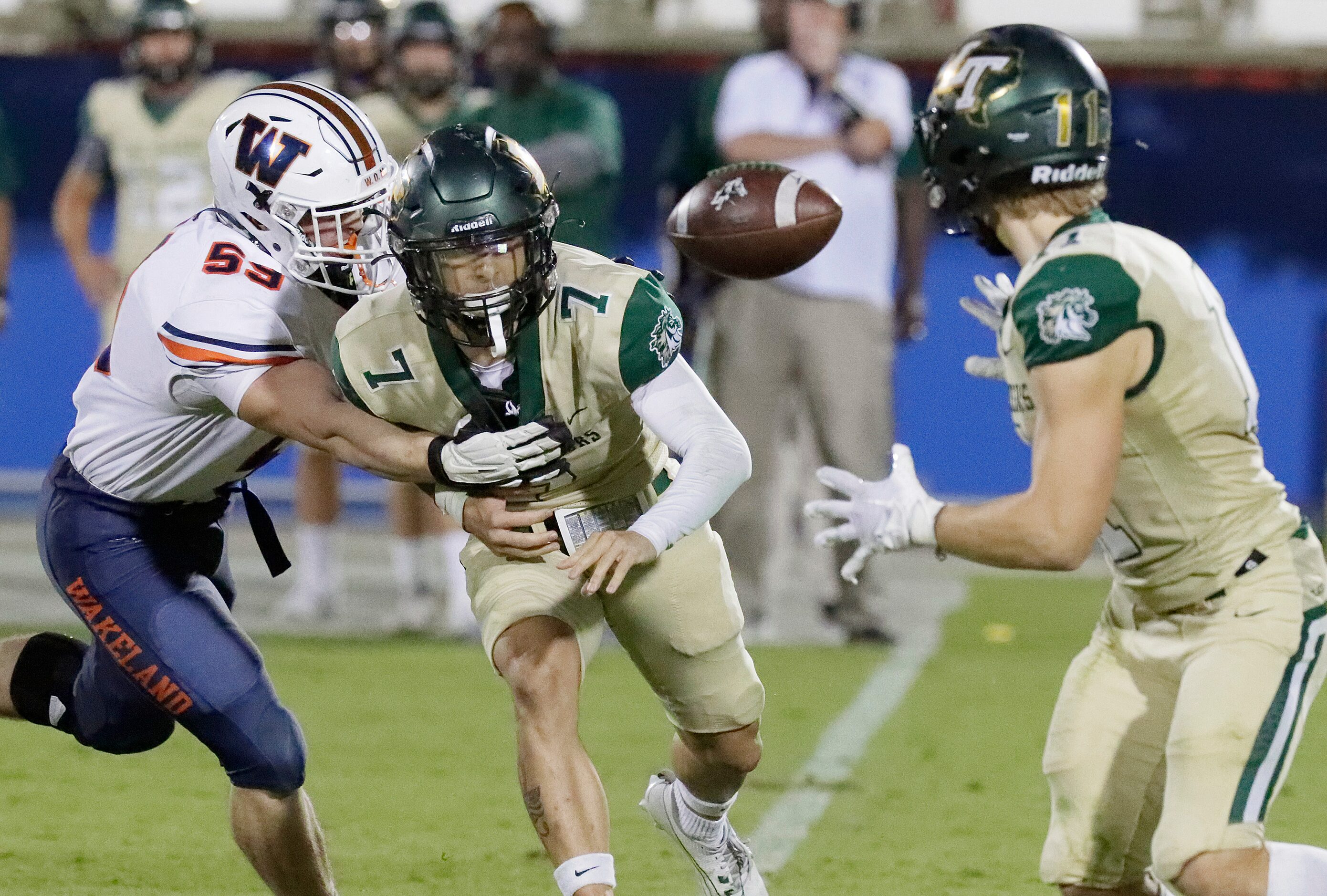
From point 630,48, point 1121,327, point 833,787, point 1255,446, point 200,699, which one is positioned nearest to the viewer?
point 1121,327

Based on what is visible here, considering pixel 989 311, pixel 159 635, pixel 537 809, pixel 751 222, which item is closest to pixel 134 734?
pixel 159 635

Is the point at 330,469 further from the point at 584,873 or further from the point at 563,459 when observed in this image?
the point at 584,873

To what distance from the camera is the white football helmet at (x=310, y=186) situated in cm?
→ 351

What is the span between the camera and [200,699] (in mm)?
3385

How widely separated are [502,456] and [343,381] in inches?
15.8

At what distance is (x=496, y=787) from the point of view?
4.81 m

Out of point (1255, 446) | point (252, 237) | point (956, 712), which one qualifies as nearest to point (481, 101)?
point (956, 712)

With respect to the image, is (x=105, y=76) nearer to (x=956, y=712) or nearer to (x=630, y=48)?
(x=630, y=48)

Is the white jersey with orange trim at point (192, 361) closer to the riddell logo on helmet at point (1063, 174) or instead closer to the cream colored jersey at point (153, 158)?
the riddell logo on helmet at point (1063, 174)

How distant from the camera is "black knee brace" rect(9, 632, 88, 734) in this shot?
12.4 feet

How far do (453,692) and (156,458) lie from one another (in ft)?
8.26

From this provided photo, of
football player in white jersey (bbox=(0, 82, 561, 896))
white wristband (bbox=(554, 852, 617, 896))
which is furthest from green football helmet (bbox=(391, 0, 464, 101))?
white wristband (bbox=(554, 852, 617, 896))

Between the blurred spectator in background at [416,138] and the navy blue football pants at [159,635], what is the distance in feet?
9.76

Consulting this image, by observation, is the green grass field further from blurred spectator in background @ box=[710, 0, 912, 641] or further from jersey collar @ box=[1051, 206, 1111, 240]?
jersey collar @ box=[1051, 206, 1111, 240]
